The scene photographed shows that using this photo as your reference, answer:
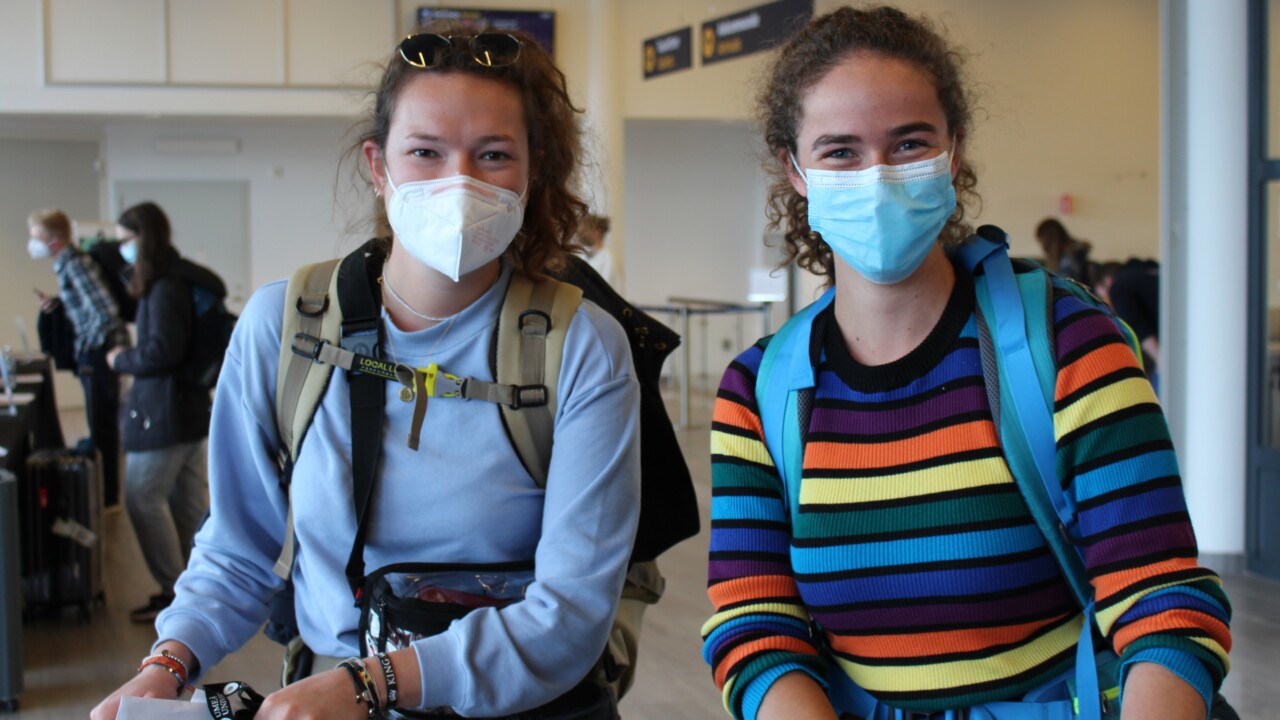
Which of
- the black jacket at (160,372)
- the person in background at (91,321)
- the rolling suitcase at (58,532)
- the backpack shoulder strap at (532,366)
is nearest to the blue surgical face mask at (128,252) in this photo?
the person in background at (91,321)

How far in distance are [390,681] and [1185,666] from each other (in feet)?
2.87

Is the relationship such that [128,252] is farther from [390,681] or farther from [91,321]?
[390,681]

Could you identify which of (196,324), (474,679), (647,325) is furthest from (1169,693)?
(196,324)

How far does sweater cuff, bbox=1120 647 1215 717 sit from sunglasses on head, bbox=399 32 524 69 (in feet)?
3.68

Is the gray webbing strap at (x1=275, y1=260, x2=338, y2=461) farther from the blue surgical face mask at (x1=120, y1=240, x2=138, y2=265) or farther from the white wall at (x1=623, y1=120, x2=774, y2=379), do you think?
the white wall at (x1=623, y1=120, x2=774, y2=379)

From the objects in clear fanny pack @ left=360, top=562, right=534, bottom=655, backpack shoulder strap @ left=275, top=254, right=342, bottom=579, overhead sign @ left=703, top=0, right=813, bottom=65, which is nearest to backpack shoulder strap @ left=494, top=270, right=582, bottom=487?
clear fanny pack @ left=360, top=562, right=534, bottom=655

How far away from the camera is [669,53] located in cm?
1048

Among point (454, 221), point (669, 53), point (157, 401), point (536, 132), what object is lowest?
point (157, 401)

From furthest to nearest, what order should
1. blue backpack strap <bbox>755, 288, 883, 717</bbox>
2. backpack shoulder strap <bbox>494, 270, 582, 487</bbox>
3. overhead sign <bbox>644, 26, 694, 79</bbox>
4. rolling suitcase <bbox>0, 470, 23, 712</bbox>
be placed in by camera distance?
overhead sign <bbox>644, 26, 694, 79</bbox> < rolling suitcase <bbox>0, 470, 23, 712</bbox> < backpack shoulder strap <bbox>494, 270, 582, 487</bbox> < blue backpack strap <bbox>755, 288, 883, 717</bbox>

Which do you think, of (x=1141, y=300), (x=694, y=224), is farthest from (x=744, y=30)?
(x=694, y=224)

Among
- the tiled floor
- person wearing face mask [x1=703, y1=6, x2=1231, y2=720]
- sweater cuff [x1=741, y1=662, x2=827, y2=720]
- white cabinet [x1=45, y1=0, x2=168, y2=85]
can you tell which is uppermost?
white cabinet [x1=45, y1=0, x2=168, y2=85]

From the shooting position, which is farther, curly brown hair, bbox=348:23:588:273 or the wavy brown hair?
the wavy brown hair

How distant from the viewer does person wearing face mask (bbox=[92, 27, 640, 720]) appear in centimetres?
157

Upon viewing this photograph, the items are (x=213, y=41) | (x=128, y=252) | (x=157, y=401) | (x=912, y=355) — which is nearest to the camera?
(x=912, y=355)
